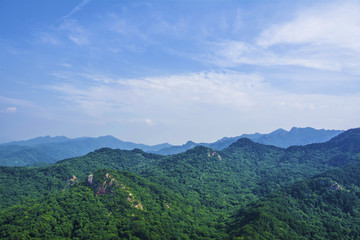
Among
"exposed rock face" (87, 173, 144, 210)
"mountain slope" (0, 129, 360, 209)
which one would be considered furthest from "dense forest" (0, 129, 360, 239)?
"mountain slope" (0, 129, 360, 209)

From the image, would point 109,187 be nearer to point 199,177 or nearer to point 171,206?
point 171,206

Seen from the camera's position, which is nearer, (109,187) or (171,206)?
(109,187)

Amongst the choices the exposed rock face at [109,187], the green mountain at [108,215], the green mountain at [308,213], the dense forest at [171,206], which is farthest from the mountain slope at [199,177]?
the exposed rock face at [109,187]

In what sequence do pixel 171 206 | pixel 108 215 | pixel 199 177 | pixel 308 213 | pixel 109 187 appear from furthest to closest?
pixel 199 177 → pixel 308 213 → pixel 171 206 → pixel 109 187 → pixel 108 215

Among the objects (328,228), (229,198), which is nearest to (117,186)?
(229,198)

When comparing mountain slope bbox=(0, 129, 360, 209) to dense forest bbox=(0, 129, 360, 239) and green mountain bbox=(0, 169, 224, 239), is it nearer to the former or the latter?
dense forest bbox=(0, 129, 360, 239)

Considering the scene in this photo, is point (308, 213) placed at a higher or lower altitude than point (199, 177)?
lower

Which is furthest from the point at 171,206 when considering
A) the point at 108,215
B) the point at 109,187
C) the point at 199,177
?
the point at 199,177

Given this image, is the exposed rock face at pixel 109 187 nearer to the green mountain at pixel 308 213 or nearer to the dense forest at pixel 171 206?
the dense forest at pixel 171 206

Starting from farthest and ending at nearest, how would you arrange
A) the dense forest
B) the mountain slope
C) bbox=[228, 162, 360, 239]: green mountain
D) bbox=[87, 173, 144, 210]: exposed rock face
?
1. the mountain slope
2. bbox=[87, 173, 144, 210]: exposed rock face
3. bbox=[228, 162, 360, 239]: green mountain
4. the dense forest
